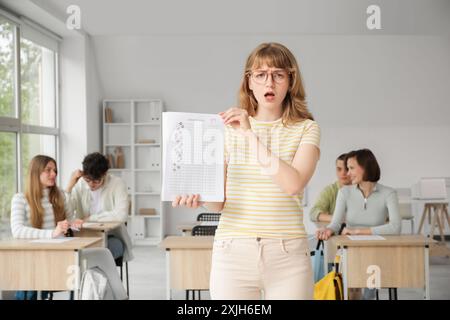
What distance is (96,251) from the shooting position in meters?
3.20

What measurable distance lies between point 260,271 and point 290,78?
443mm

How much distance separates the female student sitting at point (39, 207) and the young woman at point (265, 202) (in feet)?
7.65

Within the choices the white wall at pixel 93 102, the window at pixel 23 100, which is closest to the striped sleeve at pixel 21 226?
the window at pixel 23 100

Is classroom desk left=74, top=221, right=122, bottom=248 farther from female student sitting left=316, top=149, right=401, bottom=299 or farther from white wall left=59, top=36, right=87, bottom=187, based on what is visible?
white wall left=59, top=36, right=87, bottom=187

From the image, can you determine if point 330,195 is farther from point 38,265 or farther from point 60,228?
point 38,265

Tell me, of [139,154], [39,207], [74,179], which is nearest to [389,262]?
[39,207]

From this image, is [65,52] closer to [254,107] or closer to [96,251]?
[96,251]

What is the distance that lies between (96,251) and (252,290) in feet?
6.94

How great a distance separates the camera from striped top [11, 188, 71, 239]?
136 inches

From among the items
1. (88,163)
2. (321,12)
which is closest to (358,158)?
(88,163)

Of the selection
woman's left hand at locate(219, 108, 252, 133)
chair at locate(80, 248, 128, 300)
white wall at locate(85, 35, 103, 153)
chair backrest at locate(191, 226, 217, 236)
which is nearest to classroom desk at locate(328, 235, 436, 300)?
chair backrest at locate(191, 226, 217, 236)

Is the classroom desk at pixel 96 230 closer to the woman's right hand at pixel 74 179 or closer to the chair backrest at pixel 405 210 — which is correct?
the woman's right hand at pixel 74 179

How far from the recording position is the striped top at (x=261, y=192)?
124cm

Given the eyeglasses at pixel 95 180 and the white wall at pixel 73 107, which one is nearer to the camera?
the eyeglasses at pixel 95 180
